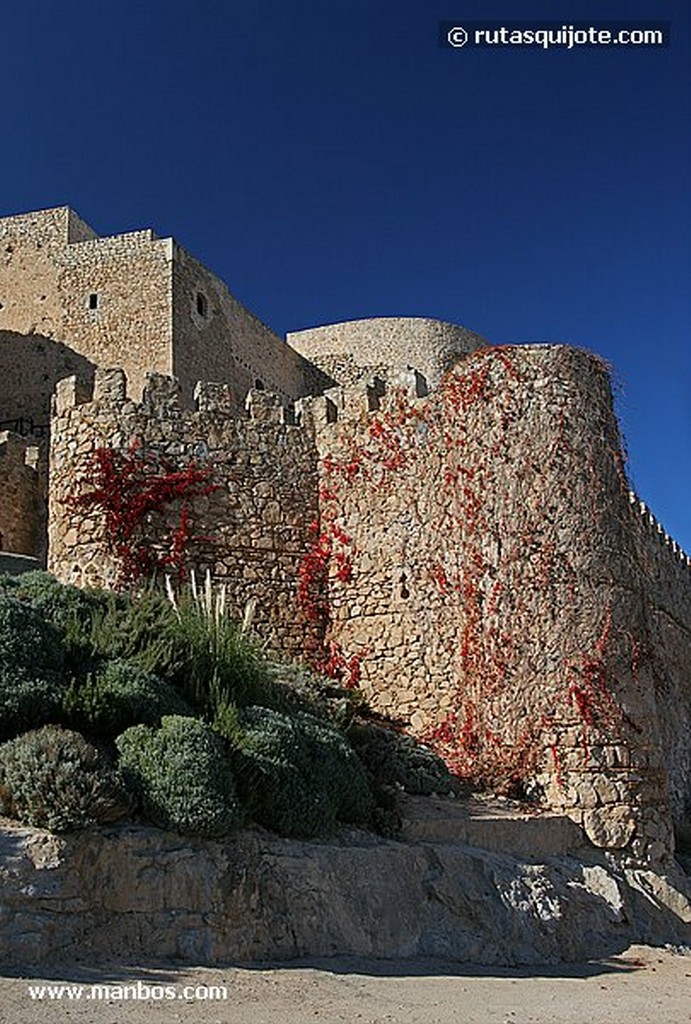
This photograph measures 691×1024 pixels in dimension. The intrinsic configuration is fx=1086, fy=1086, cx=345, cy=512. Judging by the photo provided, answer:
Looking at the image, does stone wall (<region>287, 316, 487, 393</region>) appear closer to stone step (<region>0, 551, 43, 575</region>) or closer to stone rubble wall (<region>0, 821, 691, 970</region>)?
stone step (<region>0, 551, 43, 575</region>)

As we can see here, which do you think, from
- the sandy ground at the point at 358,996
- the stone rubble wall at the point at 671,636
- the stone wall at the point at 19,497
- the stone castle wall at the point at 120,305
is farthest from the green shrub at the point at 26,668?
the stone castle wall at the point at 120,305

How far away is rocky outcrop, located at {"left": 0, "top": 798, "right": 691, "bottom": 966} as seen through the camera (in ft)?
21.7

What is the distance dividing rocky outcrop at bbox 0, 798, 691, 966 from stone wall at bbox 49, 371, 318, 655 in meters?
4.82

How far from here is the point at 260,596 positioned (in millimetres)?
13656

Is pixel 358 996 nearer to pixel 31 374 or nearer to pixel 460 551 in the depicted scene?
pixel 460 551

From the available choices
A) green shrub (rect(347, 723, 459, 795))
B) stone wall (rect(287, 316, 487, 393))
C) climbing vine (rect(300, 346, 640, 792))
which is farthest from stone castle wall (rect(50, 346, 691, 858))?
stone wall (rect(287, 316, 487, 393))

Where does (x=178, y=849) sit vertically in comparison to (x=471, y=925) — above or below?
above

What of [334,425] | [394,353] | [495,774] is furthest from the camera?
[394,353]

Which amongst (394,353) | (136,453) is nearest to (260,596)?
(136,453)

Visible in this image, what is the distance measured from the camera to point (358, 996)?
6793 mm

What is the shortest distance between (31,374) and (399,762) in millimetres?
19018

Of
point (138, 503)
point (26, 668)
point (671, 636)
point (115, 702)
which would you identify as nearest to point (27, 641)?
point (26, 668)

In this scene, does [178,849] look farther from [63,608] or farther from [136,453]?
[136,453]

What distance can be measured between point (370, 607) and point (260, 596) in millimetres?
1389
